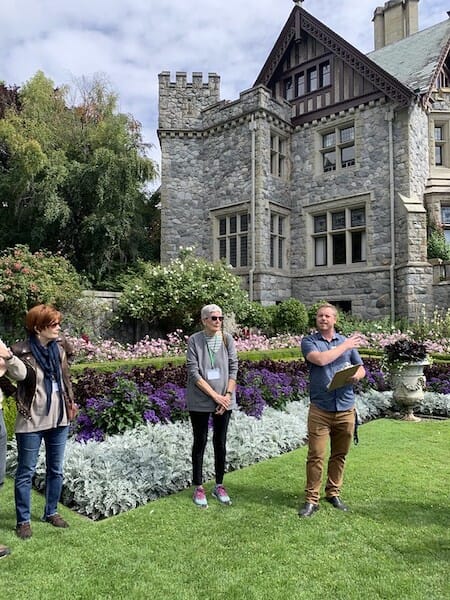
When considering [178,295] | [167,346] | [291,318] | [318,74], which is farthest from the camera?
[318,74]

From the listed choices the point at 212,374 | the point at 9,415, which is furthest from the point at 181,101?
the point at 212,374

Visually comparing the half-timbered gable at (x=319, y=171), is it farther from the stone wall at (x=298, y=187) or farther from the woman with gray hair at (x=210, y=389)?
the woman with gray hair at (x=210, y=389)

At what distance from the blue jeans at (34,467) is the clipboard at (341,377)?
78.8 inches

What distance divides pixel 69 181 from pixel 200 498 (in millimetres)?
14285

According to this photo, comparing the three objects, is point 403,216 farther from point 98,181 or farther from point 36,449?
point 36,449

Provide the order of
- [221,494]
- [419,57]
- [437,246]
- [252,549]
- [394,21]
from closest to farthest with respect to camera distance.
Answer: [252,549], [221,494], [437,246], [419,57], [394,21]

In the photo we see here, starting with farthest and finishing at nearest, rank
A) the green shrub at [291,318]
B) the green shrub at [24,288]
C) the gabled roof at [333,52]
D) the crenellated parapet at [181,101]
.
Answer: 1. the crenellated parapet at [181,101]
2. the gabled roof at [333,52]
3. the green shrub at [291,318]
4. the green shrub at [24,288]

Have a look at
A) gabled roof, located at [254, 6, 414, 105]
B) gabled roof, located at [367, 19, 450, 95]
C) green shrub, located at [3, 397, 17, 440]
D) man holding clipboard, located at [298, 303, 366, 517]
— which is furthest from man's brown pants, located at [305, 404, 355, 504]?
gabled roof, located at [367, 19, 450, 95]

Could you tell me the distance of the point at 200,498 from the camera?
3.65 meters

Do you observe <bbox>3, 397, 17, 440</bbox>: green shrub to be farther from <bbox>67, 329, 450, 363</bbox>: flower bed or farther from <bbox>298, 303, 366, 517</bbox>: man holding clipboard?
<bbox>67, 329, 450, 363</bbox>: flower bed

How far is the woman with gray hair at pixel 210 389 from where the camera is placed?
144 inches

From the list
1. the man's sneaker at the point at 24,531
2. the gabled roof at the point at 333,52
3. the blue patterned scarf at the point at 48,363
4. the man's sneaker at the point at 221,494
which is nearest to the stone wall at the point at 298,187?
the gabled roof at the point at 333,52

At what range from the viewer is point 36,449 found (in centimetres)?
323

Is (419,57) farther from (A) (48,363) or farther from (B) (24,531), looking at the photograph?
(B) (24,531)
